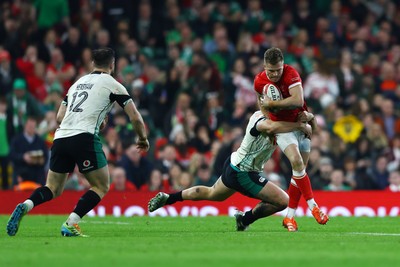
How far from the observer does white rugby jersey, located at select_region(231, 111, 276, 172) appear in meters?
13.9

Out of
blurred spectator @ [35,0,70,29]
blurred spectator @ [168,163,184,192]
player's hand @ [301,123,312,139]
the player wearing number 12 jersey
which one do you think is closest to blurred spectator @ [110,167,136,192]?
blurred spectator @ [168,163,184,192]

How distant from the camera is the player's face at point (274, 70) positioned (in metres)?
13.5

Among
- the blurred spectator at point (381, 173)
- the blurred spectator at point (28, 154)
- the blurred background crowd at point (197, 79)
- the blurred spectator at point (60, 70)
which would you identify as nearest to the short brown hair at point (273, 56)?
the blurred background crowd at point (197, 79)

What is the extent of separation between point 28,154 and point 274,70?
27.5ft

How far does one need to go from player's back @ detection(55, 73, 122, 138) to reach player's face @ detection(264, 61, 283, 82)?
194 centimetres

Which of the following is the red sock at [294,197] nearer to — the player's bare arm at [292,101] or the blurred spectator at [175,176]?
the player's bare arm at [292,101]

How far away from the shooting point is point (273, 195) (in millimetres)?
13719

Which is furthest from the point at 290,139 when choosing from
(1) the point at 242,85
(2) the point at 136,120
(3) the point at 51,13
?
(3) the point at 51,13

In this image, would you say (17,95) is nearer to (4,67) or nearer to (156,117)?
(4,67)

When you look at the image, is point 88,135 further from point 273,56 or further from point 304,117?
point 304,117

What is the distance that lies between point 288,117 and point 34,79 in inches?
411

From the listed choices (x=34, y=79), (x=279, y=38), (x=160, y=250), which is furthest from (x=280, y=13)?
(x=160, y=250)

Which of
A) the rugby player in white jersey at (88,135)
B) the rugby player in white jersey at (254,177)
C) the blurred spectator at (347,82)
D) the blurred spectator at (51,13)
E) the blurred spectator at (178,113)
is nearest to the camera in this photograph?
the rugby player in white jersey at (88,135)

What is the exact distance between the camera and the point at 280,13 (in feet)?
89.2
